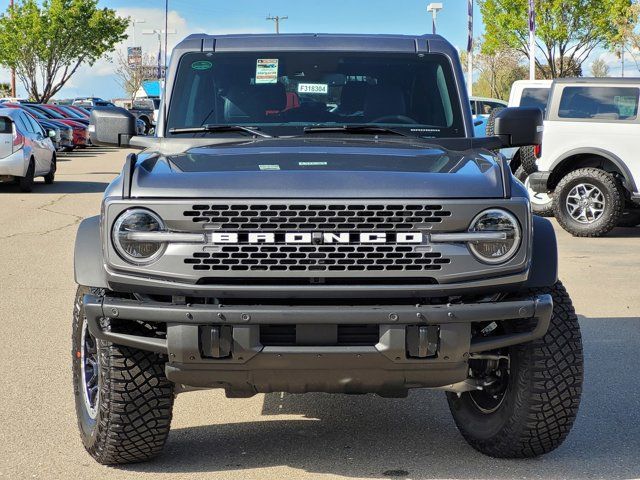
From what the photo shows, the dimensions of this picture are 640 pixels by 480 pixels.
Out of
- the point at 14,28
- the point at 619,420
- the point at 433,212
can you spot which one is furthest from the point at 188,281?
the point at 14,28

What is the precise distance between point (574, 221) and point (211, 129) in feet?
31.7

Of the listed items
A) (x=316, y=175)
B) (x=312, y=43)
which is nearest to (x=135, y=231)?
(x=316, y=175)

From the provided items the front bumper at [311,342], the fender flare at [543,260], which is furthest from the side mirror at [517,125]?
the front bumper at [311,342]

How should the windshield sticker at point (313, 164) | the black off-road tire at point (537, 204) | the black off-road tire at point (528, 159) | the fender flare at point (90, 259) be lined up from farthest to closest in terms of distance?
the black off-road tire at point (537, 204), the black off-road tire at point (528, 159), the windshield sticker at point (313, 164), the fender flare at point (90, 259)

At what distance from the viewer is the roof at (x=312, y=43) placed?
6.29 m

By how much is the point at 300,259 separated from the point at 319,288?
0.44 feet

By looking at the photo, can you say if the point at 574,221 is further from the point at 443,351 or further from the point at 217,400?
the point at 443,351

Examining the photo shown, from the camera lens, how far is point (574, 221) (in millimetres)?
14688

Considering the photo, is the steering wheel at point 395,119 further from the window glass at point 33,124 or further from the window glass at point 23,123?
the window glass at point 33,124

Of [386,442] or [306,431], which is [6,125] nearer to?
[306,431]

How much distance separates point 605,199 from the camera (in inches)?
566


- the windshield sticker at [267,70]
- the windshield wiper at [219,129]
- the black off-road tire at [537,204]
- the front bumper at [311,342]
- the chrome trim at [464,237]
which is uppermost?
the windshield sticker at [267,70]

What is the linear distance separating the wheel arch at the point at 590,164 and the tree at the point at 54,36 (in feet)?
173

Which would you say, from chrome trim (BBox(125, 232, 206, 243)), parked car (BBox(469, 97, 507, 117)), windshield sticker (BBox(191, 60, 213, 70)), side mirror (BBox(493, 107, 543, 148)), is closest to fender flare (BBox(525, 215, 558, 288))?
side mirror (BBox(493, 107, 543, 148))
